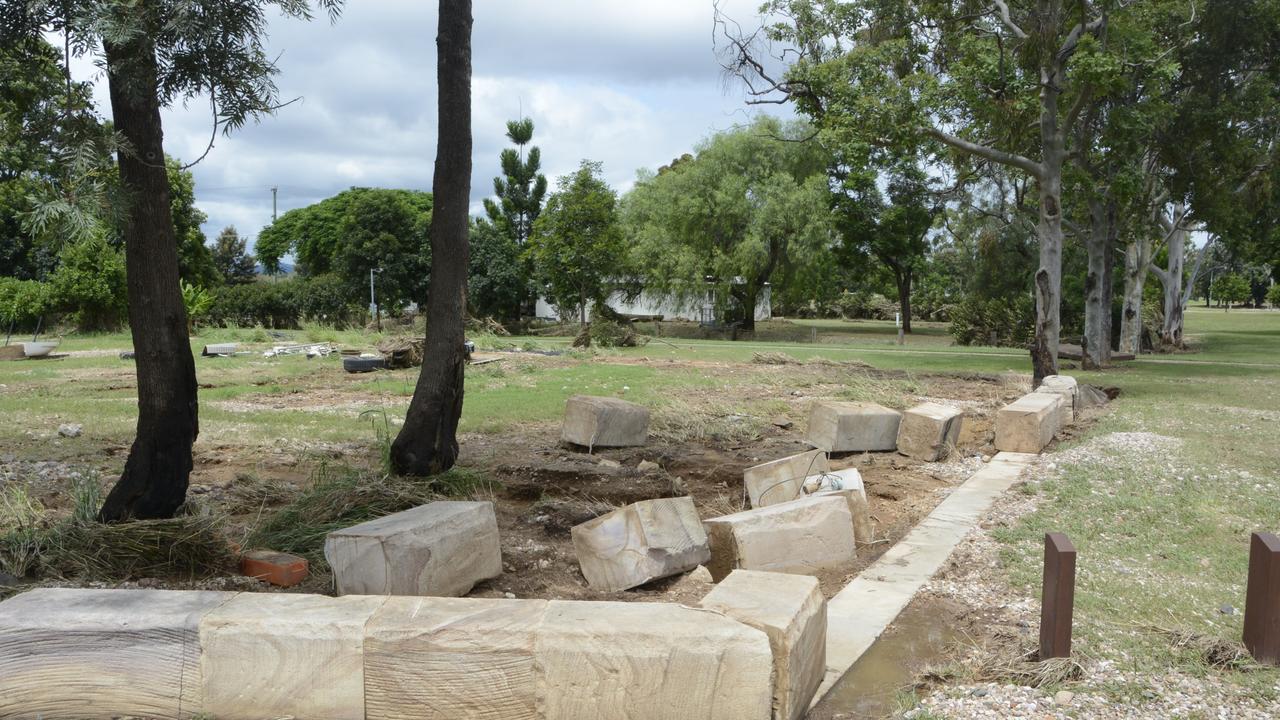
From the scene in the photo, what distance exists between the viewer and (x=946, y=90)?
1627 cm

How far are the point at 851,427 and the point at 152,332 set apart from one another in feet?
21.0

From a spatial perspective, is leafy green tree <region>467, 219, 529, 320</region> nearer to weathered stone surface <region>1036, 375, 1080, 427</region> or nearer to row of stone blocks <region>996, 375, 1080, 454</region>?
weathered stone surface <region>1036, 375, 1080, 427</region>

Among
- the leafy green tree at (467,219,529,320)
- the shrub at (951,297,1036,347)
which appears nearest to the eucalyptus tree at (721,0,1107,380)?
the shrub at (951,297,1036,347)

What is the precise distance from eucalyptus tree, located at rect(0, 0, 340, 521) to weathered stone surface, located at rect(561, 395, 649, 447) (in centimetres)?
407

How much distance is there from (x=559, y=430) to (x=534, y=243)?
99.6 ft

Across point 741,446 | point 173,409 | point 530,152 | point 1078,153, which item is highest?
point 530,152

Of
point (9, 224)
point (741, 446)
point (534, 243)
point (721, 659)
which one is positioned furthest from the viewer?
point (534, 243)

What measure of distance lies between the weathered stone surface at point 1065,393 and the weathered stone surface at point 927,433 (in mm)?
2539

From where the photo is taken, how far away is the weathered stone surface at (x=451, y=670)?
10.5ft

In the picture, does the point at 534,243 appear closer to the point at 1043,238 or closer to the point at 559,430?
the point at 1043,238

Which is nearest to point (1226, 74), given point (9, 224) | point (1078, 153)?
point (1078, 153)

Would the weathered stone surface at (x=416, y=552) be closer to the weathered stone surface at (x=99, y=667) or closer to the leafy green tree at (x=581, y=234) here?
the weathered stone surface at (x=99, y=667)

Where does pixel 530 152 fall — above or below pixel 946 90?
above

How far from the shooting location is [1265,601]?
382cm
